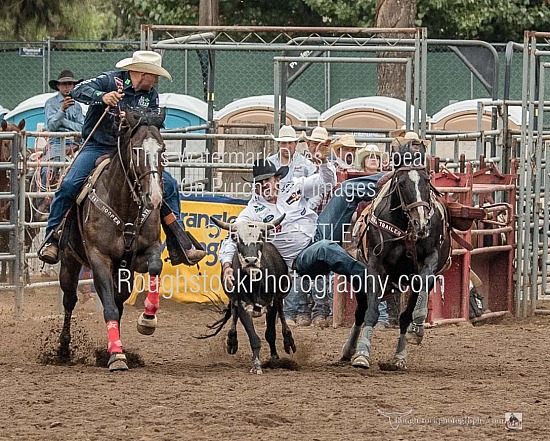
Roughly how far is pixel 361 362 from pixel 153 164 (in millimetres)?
2030

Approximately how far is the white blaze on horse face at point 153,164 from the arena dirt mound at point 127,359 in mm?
1333

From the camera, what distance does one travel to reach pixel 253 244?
27.6ft

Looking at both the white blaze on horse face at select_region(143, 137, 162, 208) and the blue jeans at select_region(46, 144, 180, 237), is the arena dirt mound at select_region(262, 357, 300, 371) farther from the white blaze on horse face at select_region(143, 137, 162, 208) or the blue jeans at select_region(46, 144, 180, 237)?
the white blaze on horse face at select_region(143, 137, 162, 208)

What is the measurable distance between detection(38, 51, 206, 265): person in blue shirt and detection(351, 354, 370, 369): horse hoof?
143cm

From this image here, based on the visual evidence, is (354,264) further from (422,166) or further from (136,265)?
(136,265)

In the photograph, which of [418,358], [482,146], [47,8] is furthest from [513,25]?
[418,358]

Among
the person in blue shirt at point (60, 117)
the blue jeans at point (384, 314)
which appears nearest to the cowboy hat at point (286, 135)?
the blue jeans at point (384, 314)

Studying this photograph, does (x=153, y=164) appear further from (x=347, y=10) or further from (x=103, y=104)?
(x=347, y=10)

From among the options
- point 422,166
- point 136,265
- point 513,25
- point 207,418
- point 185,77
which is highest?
point 513,25

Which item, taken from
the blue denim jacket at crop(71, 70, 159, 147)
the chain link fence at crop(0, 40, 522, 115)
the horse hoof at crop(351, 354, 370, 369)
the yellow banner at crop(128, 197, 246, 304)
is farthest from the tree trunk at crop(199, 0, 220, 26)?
the horse hoof at crop(351, 354, 370, 369)

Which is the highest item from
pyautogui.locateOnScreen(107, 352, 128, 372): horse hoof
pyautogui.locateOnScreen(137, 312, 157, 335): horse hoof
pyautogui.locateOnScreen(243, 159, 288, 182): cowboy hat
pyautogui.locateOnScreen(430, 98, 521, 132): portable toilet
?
pyautogui.locateOnScreen(430, 98, 521, 132): portable toilet

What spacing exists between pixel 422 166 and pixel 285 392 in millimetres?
2150

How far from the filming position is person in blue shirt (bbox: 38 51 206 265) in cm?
878

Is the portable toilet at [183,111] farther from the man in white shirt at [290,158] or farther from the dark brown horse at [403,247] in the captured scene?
the dark brown horse at [403,247]
